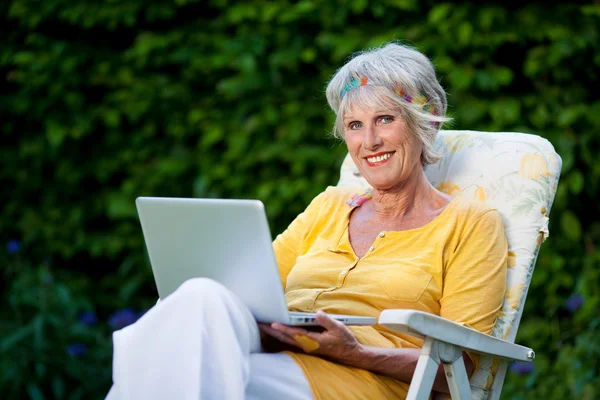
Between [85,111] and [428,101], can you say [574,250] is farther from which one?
[85,111]

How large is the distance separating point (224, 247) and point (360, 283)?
0.52m

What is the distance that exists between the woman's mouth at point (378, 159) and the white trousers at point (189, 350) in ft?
2.27

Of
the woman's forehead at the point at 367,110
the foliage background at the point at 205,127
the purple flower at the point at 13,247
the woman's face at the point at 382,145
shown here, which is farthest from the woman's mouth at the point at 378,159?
the purple flower at the point at 13,247

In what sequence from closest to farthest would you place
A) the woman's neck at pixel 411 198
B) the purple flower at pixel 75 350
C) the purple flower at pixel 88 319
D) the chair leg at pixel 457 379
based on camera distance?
the chair leg at pixel 457 379
the woman's neck at pixel 411 198
the purple flower at pixel 75 350
the purple flower at pixel 88 319

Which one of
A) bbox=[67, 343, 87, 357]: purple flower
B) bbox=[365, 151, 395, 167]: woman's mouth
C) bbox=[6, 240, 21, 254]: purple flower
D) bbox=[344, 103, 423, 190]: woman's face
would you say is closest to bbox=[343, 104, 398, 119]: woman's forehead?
bbox=[344, 103, 423, 190]: woman's face

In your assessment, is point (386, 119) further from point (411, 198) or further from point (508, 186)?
point (508, 186)

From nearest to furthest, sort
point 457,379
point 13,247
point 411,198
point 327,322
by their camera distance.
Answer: point 327,322 → point 457,379 → point 411,198 → point 13,247

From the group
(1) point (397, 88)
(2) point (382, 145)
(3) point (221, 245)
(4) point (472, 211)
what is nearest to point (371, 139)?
(2) point (382, 145)

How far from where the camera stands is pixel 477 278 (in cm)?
229

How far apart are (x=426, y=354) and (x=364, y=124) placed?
0.70 m

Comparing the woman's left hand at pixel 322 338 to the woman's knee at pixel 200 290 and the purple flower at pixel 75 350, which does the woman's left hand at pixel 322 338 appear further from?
the purple flower at pixel 75 350

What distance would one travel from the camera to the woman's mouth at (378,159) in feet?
8.16

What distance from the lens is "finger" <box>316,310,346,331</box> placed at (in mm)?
2006

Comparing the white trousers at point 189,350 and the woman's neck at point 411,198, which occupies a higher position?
the woman's neck at point 411,198
